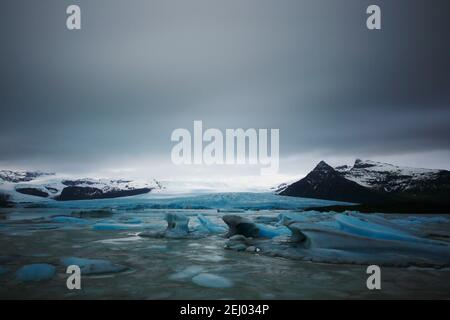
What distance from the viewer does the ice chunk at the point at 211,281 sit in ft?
20.2

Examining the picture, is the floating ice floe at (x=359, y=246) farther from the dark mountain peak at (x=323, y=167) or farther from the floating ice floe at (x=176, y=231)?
the dark mountain peak at (x=323, y=167)

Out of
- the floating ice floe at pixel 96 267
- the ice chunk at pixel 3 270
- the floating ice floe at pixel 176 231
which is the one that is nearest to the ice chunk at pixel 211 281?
the floating ice floe at pixel 96 267

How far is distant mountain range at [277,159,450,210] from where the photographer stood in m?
121

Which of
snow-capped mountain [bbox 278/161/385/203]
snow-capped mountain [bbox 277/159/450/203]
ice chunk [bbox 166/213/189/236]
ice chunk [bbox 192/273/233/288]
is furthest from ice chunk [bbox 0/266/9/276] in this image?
snow-capped mountain [bbox 278/161/385/203]

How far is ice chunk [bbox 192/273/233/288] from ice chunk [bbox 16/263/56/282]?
2986 millimetres

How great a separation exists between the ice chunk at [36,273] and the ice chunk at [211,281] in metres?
2.99

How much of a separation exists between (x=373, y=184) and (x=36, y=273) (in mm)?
144221

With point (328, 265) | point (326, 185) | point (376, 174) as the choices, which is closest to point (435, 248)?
point (328, 265)

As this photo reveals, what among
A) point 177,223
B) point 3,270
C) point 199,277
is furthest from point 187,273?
point 177,223

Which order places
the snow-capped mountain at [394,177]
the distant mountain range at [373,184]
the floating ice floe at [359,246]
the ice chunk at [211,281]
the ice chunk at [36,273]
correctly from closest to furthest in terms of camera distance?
the ice chunk at [211,281] → the ice chunk at [36,273] → the floating ice floe at [359,246] → the distant mountain range at [373,184] → the snow-capped mountain at [394,177]

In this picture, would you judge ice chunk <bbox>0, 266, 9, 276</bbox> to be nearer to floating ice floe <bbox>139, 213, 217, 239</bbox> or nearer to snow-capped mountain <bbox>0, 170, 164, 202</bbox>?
floating ice floe <bbox>139, 213, 217, 239</bbox>

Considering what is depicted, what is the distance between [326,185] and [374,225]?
5111 inches

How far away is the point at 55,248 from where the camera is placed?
11.1 metres
